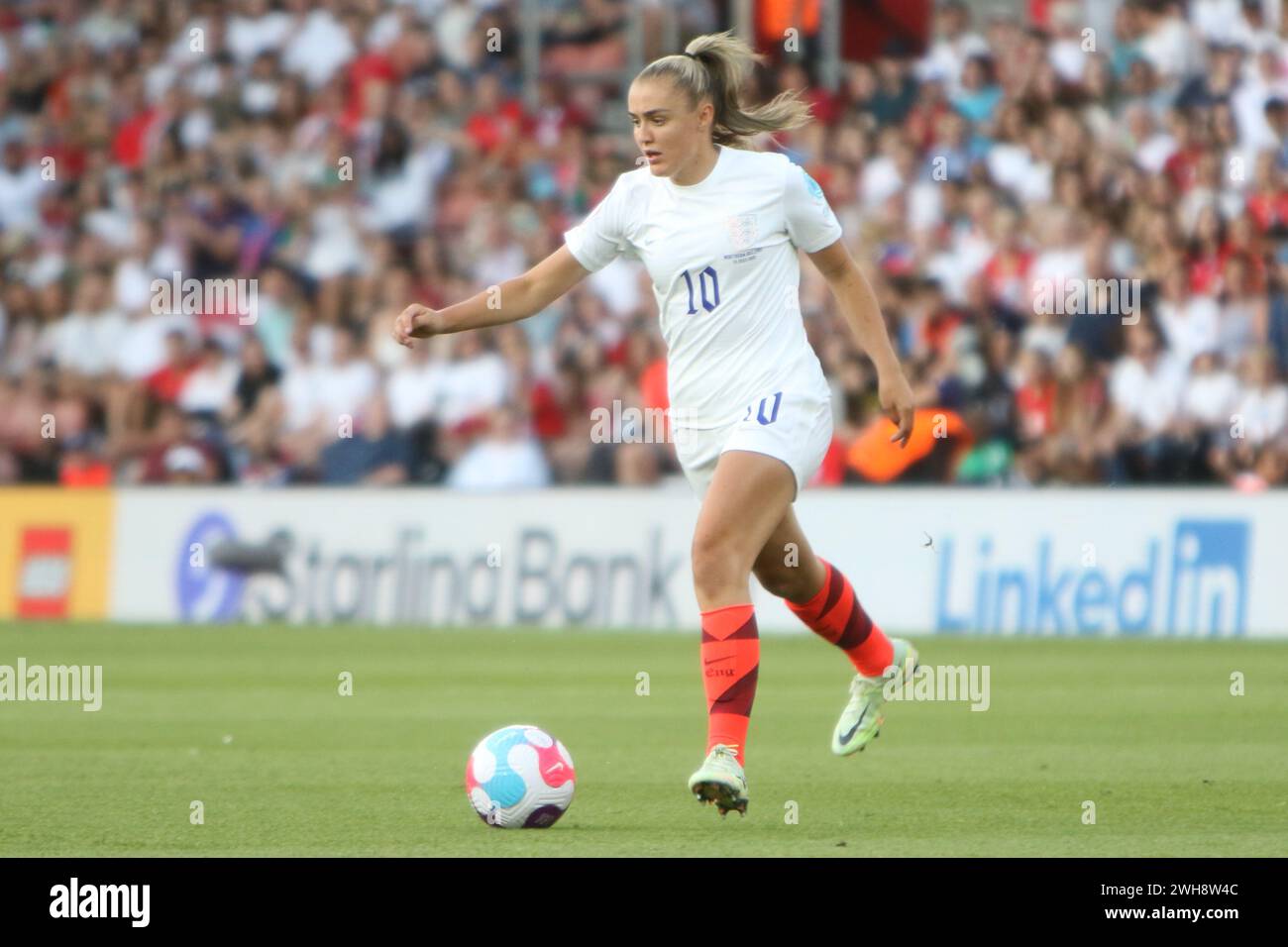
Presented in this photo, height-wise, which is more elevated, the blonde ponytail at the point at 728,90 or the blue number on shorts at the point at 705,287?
the blonde ponytail at the point at 728,90

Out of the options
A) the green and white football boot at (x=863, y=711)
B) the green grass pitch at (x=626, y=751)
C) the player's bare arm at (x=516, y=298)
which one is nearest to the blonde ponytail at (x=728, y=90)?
the player's bare arm at (x=516, y=298)

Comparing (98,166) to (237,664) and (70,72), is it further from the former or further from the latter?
(237,664)

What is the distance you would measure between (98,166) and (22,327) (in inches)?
89.9

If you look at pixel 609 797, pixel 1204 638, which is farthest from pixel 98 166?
pixel 609 797

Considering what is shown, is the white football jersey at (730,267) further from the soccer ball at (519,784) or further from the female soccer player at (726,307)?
the soccer ball at (519,784)

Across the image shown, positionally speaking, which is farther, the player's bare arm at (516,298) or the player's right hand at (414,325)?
the player's bare arm at (516,298)

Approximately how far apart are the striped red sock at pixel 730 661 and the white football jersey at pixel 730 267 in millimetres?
696

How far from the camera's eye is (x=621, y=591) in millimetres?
17234

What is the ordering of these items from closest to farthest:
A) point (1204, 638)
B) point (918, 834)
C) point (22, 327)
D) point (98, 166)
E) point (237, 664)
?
point (918, 834) → point (237, 664) → point (1204, 638) → point (22, 327) → point (98, 166)

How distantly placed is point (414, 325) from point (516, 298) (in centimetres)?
47

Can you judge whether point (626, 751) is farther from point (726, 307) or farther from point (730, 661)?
point (726, 307)

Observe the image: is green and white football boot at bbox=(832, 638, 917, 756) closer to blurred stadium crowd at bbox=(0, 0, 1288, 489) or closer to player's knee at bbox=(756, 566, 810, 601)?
player's knee at bbox=(756, 566, 810, 601)

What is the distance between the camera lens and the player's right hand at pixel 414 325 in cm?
773

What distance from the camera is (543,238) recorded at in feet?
66.8
